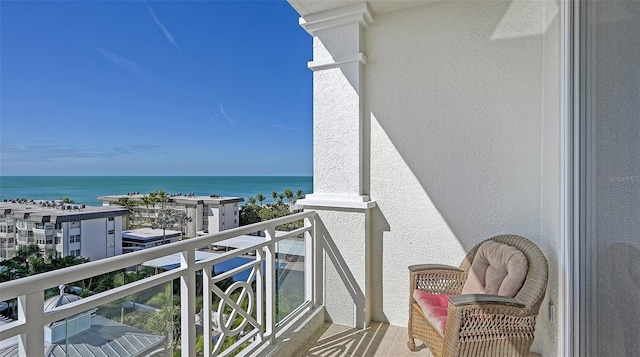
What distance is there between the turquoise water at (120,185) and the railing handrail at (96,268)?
161cm

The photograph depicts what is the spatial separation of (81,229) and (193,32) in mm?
12867

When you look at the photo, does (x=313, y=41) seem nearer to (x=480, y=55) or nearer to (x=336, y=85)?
(x=336, y=85)

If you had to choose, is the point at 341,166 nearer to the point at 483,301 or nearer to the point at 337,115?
the point at 337,115

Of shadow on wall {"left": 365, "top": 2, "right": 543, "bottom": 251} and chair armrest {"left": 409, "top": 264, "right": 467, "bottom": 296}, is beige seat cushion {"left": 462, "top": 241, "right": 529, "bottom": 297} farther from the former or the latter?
shadow on wall {"left": 365, "top": 2, "right": 543, "bottom": 251}

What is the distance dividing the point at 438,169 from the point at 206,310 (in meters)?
2.11

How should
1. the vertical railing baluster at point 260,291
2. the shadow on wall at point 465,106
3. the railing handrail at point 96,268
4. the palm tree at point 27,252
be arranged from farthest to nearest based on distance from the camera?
1. the shadow on wall at point 465,106
2. the vertical railing baluster at point 260,291
3. the palm tree at point 27,252
4. the railing handrail at point 96,268

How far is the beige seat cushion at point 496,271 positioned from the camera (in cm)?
200

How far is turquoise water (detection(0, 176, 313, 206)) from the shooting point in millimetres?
4336

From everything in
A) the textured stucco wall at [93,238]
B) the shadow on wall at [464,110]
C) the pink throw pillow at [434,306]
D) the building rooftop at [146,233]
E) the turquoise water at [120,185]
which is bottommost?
the pink throw pillow at [434,306]

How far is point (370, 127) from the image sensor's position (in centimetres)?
298

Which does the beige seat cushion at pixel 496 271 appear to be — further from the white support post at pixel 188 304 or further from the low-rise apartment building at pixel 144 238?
the low-rise apartment building at pixel 144 238

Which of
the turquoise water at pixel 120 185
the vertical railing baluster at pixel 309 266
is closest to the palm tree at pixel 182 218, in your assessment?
the turquoise water at pixel 120 185

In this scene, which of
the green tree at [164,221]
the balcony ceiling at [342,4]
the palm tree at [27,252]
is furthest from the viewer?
the green tree at [164,221]

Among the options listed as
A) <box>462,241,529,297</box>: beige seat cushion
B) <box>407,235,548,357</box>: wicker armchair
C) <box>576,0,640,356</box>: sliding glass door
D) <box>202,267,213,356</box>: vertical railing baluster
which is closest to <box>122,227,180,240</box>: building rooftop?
<box>202,267,213,356</box>: vertical railing baluster
